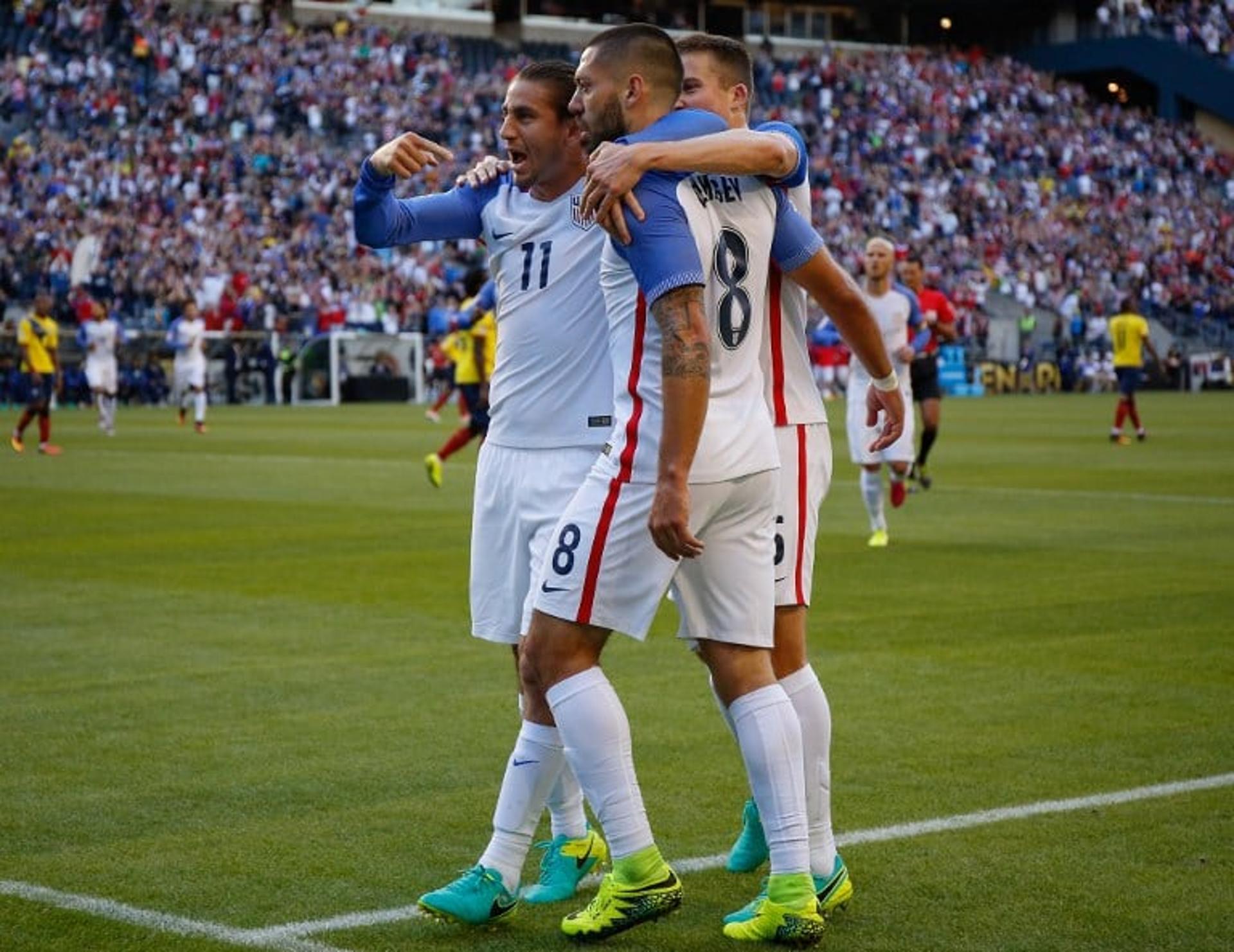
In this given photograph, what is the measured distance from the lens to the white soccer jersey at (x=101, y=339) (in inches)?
1320

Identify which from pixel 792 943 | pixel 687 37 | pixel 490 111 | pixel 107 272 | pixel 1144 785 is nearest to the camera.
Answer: pixel 792 943

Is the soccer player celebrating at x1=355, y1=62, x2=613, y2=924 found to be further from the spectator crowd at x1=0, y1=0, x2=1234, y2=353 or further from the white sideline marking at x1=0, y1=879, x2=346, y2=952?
the spectator crowd at x1=0, y1=0, x2=1234, y2=353

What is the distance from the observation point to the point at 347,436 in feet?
101

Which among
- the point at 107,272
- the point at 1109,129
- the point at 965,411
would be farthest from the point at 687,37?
the point at 1109,129

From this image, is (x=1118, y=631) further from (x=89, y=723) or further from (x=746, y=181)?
(x=746, y=181)

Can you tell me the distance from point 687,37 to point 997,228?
55872 mm

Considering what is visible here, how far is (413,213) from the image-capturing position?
18.9ft

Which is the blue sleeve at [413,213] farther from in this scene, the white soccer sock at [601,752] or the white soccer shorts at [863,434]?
the white soccer shorts at [863,434]

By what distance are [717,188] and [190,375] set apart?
3099 centimetres

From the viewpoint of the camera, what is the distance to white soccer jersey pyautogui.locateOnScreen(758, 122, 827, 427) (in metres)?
5.32

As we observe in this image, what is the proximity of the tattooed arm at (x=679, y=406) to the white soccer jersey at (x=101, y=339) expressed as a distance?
29.8m

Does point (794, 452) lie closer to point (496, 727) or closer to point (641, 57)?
point (641, 57)

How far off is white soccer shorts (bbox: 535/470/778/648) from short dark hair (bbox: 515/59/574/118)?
1107 mm

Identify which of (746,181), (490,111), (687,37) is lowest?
(746,181)
